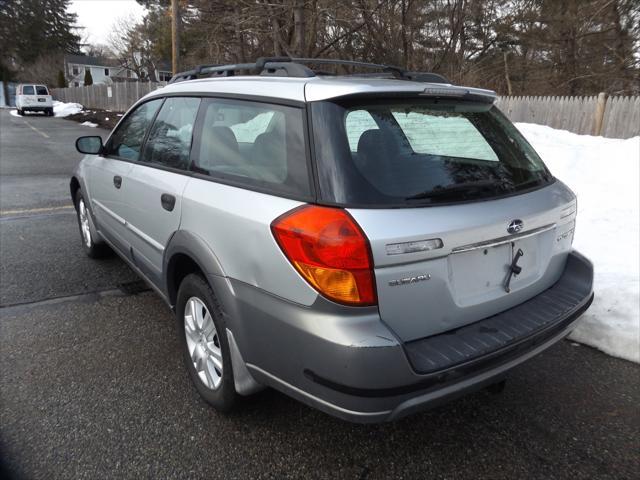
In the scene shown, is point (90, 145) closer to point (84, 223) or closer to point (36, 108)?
point (84, 223)

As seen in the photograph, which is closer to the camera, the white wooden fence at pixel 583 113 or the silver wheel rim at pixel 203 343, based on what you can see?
the silver wheel rim at pixel 203 343

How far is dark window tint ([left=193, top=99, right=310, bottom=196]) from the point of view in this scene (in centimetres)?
208

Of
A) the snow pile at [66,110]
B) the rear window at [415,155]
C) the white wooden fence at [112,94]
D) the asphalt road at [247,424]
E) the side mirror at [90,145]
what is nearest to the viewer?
the rear window at [415,155]

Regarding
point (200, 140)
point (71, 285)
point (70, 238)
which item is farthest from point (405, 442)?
point (70, 238)

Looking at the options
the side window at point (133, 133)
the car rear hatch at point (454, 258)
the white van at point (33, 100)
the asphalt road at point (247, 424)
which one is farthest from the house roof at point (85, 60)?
the car rear hatch at point (454, 258)

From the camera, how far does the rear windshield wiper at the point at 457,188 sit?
2.01m

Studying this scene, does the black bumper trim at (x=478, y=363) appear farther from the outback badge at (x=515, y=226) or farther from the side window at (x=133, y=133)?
the side window at (x=133, y=133)

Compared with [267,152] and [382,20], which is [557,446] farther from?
[382,20]

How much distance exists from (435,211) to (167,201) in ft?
5.25

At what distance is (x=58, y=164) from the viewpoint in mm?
12211

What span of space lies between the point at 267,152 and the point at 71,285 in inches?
118

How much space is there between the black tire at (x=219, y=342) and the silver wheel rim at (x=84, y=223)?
2693 millimetres

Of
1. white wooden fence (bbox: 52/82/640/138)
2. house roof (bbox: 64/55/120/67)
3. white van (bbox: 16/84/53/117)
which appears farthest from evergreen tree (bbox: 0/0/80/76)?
white wooden fence (bbox: 52/82/640/138)

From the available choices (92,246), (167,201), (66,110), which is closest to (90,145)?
(92,246)
